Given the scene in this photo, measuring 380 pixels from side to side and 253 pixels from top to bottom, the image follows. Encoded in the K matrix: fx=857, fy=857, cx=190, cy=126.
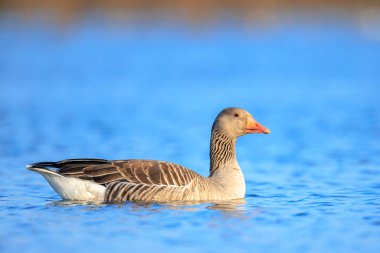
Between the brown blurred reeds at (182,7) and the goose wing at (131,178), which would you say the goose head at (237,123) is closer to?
the goose wing at (131,178)

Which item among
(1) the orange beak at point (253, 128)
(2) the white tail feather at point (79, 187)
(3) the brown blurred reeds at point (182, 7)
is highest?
(3) the brown blurred reeds at point (182, 7)

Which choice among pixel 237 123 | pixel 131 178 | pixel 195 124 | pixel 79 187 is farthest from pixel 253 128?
pixel 195 124

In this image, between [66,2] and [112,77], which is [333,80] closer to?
[112,77]

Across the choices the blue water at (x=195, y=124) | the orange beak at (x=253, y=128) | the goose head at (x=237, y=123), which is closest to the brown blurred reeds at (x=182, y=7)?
the blue water at (x=195, y=124)

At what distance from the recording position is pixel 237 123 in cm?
1170

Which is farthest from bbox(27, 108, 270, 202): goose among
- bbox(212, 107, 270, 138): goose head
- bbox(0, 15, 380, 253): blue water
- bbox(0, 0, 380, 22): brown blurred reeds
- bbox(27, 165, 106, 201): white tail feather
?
bbox(0, 0, 380, 22): brown blurred reeds

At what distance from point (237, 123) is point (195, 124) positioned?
8.81 metres

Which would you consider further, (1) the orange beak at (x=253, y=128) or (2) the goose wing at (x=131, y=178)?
(1) the orange beak at (x=253, y=128)

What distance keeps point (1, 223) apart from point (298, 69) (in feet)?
80.0

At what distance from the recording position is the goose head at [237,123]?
38.3ft

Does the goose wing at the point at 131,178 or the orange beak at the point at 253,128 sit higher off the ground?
the orange beak at the point at 253,128

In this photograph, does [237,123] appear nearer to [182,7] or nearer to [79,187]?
[79,187]

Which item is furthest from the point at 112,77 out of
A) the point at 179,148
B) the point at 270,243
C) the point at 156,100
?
the point at 270,243

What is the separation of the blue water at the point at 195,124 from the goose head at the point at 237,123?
35.5 inches
